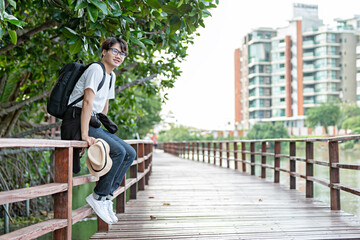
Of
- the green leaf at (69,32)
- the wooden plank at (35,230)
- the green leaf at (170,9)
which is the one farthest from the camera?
the green leaf at (69,32)

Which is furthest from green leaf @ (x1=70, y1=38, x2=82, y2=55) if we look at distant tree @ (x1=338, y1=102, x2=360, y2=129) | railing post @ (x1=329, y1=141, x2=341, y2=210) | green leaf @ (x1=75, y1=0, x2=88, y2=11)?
distant tree @ (x1=338, y1=102, x2=360, y2=129)

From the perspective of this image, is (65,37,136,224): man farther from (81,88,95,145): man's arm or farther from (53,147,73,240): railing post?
(53,147,73,240): railing post

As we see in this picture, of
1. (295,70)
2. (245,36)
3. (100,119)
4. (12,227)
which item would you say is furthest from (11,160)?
(245,36)

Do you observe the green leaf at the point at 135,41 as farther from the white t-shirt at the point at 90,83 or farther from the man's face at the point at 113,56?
the white t-shirt at the point at 90,83

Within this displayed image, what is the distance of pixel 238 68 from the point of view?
2776 inches

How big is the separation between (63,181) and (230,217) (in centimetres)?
232

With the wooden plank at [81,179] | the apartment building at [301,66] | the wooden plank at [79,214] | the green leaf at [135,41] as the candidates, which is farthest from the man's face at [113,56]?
the apartment building at [301,66]

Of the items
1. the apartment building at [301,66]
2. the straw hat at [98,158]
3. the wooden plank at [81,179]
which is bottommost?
A: the wooden plank at [81,179]

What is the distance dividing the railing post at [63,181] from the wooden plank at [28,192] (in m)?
0.07

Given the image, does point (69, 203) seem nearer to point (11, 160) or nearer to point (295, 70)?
point (11, 160)

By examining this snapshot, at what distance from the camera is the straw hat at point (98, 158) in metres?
3.12

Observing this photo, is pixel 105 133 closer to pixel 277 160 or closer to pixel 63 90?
pixel 63 90

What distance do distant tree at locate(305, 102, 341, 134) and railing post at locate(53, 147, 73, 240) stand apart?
50070 millimetres

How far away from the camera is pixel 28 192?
2.39 meters
